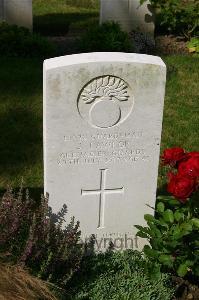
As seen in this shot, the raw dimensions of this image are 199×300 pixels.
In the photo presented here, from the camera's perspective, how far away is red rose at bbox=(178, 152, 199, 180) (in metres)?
3.80

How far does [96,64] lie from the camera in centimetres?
368

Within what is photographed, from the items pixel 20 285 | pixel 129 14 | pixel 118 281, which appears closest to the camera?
pixel 20 285

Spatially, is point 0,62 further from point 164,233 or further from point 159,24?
point 164,233

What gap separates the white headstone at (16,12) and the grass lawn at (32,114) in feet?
3.63

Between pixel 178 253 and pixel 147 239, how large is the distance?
0.38 m

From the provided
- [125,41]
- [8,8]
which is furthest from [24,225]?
[8,8]

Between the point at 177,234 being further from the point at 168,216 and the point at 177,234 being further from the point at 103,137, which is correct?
the point at 103,137

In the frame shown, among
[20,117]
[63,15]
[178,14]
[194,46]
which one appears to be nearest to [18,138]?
[20,117]

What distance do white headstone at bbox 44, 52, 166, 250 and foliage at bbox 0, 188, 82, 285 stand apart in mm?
222

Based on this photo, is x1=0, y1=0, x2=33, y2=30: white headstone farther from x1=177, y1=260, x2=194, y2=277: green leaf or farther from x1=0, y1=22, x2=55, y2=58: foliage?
x1=177, y1=260, x2=194, y2=277: green leaf

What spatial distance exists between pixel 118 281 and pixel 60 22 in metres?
7.52

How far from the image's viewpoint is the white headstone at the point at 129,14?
9.09 m

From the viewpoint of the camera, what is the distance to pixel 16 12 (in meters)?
8.95

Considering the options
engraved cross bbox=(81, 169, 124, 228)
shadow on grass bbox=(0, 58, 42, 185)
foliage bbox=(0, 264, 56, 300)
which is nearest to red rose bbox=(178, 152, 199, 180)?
engraved cross bbox=(81, 169, 124, 228)
